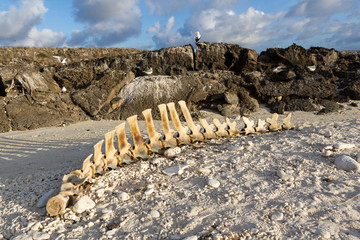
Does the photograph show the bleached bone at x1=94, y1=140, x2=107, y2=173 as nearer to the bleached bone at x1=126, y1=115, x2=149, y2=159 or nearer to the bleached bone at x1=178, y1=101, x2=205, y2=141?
the bleached bone at x1=126, y1=115, x2=149, y2=159

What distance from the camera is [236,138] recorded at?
4219 mm

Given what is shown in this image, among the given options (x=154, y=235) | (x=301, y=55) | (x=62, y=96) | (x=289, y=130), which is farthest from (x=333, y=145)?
(x=301, y=55)

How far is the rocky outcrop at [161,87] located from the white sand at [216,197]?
5.50 m

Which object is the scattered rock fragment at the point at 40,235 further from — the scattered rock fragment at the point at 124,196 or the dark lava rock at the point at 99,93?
the dark lava rock at the point at 99,93

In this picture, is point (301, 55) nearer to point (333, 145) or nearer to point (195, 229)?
point (333, 145)

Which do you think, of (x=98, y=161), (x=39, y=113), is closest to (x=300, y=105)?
(x=98, y=161)

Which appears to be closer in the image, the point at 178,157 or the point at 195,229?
the point at 195,229

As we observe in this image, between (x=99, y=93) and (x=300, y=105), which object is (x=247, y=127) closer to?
(x=300, y=105)

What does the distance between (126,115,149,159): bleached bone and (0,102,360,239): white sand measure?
15 cm

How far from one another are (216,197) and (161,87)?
24.5ft

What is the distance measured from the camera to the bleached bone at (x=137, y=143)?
3.31 m

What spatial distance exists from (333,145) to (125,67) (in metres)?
9.92

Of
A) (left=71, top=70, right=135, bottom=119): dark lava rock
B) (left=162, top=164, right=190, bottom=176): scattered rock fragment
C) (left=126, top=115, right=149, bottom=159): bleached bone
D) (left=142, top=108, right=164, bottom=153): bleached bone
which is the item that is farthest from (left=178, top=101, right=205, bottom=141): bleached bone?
(left=71, top=70, right=135, bottom=119): dark lava rock

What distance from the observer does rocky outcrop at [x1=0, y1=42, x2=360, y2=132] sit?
29.8ft
